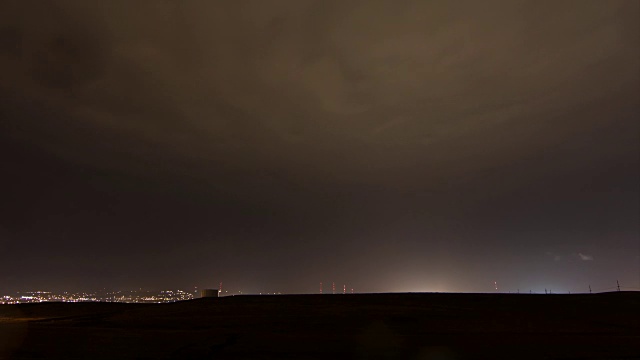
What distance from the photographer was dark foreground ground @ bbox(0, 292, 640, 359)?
12.6 metres

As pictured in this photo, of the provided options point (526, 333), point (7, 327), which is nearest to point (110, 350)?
point (7, 327)

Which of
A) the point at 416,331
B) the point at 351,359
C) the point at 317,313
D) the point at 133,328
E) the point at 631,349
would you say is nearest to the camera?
the point at 351,359

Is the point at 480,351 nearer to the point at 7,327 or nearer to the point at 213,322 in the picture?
the point at 213,322

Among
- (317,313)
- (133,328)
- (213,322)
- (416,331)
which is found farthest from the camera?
(317,313)

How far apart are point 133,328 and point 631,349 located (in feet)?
59.3

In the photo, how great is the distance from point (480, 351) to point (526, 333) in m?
4.57

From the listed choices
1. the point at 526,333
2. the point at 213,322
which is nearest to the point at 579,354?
the point at 526,333

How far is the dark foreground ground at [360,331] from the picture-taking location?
12.6 metres

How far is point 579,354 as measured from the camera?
473 inches

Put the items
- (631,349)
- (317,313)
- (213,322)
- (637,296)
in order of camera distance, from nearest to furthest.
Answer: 1. (631,349)
2. (213,322)
3. (317,313)
4. (637,296)

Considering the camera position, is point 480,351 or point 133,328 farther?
point 133,328

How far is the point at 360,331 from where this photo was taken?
1727 cm

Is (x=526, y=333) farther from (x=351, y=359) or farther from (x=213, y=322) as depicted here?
(x=213, y=322)

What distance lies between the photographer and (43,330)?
1797cm
